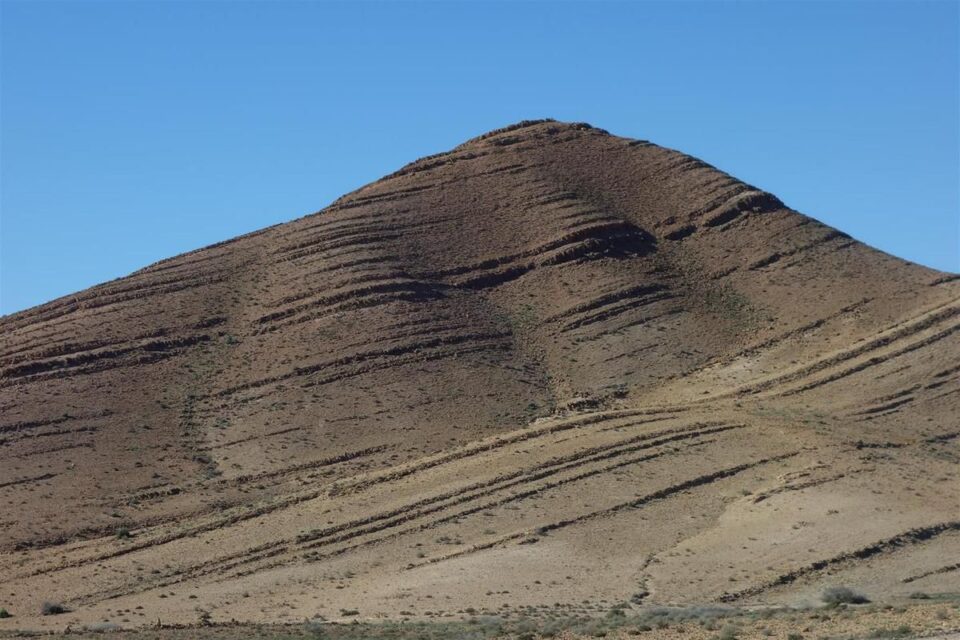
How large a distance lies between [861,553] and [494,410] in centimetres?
1872

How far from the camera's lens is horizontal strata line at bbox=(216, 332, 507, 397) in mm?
65812

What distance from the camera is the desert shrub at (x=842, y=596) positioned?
42.5 m

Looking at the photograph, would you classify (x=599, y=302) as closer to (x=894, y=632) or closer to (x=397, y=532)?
(x=397, y=532)

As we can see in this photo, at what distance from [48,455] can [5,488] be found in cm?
264

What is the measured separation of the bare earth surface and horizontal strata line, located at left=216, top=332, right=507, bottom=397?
174mm

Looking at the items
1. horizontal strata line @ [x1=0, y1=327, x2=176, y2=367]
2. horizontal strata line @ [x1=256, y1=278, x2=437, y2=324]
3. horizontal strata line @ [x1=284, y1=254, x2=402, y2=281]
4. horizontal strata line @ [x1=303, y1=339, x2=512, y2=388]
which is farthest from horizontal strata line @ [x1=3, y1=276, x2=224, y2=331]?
horizontal strata line @ [x1=303, y1=339, x2=512, y2=388]

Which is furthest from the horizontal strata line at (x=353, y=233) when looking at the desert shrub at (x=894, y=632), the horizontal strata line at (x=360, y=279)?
the desert shrub at (x=894, y=632)

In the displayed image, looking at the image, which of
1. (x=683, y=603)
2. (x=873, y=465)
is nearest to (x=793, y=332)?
(x=873, y=465)

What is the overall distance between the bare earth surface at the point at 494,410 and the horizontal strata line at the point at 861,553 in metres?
0.11

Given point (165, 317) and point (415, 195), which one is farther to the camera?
point (415, 195)

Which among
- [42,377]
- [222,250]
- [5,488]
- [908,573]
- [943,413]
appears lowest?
[908,573]

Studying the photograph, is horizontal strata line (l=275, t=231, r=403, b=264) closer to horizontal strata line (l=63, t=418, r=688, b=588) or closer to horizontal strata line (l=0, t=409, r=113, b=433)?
horizontal strata line (l=0, t=409, r=113, b=433)

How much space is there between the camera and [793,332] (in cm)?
6988

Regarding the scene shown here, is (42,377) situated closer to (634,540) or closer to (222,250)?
(222,250)
